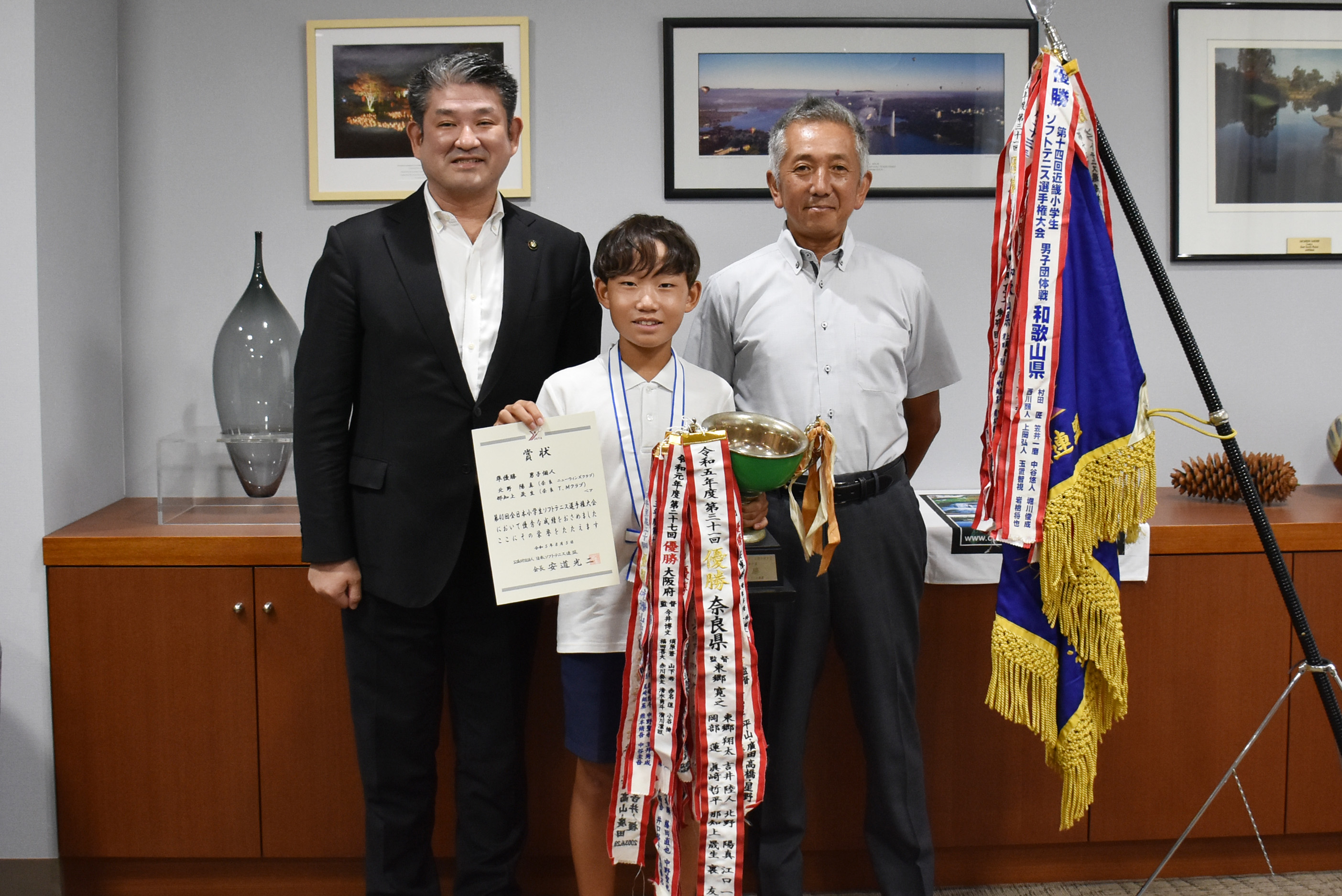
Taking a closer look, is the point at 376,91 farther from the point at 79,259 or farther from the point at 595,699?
the point at 595,699

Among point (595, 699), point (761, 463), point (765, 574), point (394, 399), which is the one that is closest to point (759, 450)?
point (761, 463)

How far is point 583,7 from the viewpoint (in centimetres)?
241

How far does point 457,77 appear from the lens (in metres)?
1.64

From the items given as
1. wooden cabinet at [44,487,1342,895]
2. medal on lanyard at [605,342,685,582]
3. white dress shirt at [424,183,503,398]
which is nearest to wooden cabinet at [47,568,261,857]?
wooden cabinet at [44,487,1342,895]

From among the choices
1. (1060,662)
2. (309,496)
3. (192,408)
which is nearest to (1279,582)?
(1060,662)

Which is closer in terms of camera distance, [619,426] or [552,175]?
[619,426]

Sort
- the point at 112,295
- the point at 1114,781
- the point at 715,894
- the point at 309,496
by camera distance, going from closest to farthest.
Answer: the point at 715,894
the point at 309,496
the point at 1114,781
the point at 112,295

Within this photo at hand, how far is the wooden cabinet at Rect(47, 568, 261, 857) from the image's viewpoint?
2045 millimetres

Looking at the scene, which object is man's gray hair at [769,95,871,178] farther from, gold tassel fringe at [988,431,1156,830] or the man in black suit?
gold tassel fringe at [988,431,1156,830]

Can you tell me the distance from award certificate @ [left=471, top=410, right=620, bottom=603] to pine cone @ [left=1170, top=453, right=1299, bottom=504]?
1.52 m

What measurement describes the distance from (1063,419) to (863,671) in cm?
59

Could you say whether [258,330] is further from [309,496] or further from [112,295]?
[309,496]

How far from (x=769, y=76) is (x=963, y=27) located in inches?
19.7

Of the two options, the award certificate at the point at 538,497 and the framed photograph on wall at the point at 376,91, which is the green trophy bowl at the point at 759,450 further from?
the framed photograph on wall at the point at 376,91
